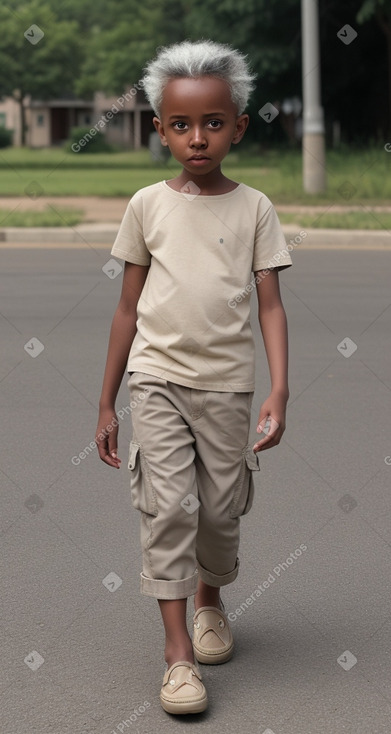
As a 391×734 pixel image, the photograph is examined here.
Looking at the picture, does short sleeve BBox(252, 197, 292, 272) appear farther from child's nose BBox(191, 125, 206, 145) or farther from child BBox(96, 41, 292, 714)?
child's nose BBox(191, 125, 206, 145)

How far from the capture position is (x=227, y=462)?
11.2 feet

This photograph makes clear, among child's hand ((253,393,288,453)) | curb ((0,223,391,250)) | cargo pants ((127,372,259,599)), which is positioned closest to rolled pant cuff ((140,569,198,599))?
cargo pants ((127,372,259,599))

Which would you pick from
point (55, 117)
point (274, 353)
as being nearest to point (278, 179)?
point (274, 353)

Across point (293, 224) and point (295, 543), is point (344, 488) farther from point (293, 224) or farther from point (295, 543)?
point (293, 224)

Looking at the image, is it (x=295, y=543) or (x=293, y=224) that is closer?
(x=295, y=543)

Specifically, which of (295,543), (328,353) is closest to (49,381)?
(328,353)

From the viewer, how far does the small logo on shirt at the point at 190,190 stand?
3381 mm

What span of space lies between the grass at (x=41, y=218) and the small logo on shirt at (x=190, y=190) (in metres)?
13.2

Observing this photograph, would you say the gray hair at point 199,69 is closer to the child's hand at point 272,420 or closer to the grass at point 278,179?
the child's hand at point 272,420

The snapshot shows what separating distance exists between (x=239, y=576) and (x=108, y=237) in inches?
457

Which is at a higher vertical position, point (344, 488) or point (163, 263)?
point (163, 263)

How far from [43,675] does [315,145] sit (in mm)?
15143

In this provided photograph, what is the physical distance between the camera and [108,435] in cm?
350

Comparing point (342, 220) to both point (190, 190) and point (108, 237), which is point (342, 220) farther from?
point (190, 190)
